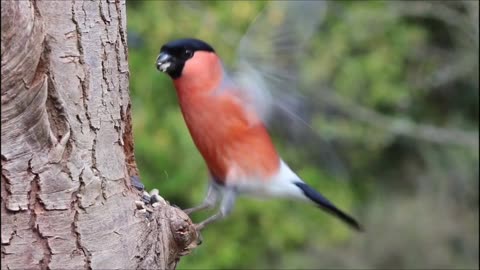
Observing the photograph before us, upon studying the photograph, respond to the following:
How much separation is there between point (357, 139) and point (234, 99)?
4.01m

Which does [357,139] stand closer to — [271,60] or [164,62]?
[271,60]

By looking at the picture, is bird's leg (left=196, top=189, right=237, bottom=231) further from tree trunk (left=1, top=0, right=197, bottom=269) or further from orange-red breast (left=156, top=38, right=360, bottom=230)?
tree trunk (left=1, top=0, right=197, bottom=269)

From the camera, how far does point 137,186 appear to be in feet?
7.05

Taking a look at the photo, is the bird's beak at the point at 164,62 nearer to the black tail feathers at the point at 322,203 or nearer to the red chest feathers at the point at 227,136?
the red chest feathers at the point at 227,136

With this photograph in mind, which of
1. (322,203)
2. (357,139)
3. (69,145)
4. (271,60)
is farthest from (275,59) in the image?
(357,139)

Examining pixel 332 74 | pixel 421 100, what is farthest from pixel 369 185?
pixel 332 74

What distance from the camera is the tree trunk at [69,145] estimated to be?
5.71 ft

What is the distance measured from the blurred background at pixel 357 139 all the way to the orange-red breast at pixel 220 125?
11.8 inches

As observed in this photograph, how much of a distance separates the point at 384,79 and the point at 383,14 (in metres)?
0.43

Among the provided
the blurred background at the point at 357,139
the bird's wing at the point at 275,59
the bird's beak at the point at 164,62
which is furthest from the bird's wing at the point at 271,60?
the blurred background at the point at 357,139

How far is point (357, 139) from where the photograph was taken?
271 inches

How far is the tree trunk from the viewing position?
68.6 inches

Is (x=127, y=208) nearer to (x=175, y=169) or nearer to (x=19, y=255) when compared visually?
(x=19, y=255)

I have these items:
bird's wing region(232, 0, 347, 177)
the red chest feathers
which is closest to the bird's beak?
the red chest feathers
